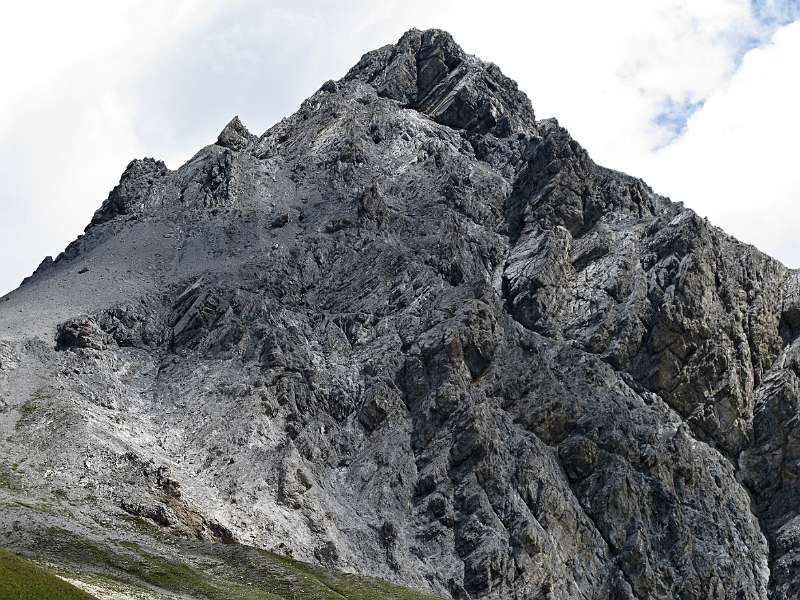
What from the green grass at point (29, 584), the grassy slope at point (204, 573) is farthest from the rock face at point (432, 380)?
the green grass at point (29, 584)

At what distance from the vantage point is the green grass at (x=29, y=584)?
68.4 metres

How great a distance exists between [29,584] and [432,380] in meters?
81.0

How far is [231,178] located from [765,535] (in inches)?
4057

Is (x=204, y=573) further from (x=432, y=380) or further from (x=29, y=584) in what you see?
(x=432, y=380)

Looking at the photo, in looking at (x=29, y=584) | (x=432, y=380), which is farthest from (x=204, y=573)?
(x=432, y=380)

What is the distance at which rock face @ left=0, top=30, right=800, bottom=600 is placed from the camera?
123m

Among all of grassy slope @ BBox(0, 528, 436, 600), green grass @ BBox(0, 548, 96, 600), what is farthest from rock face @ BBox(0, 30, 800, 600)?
green grass @ BBox(0, 548, 96, 600)

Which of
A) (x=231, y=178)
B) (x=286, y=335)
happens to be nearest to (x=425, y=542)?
(x=286, y=335)

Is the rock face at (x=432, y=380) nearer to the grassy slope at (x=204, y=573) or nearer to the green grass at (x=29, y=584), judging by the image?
the grassy slope at (x=204, y=573)

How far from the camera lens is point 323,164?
19812cm

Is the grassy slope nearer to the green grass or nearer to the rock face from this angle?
the rock face

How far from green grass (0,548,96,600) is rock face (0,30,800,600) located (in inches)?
827

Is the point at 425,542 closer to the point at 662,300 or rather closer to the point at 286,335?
the point at 286,335

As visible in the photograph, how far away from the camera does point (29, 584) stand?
231ft
